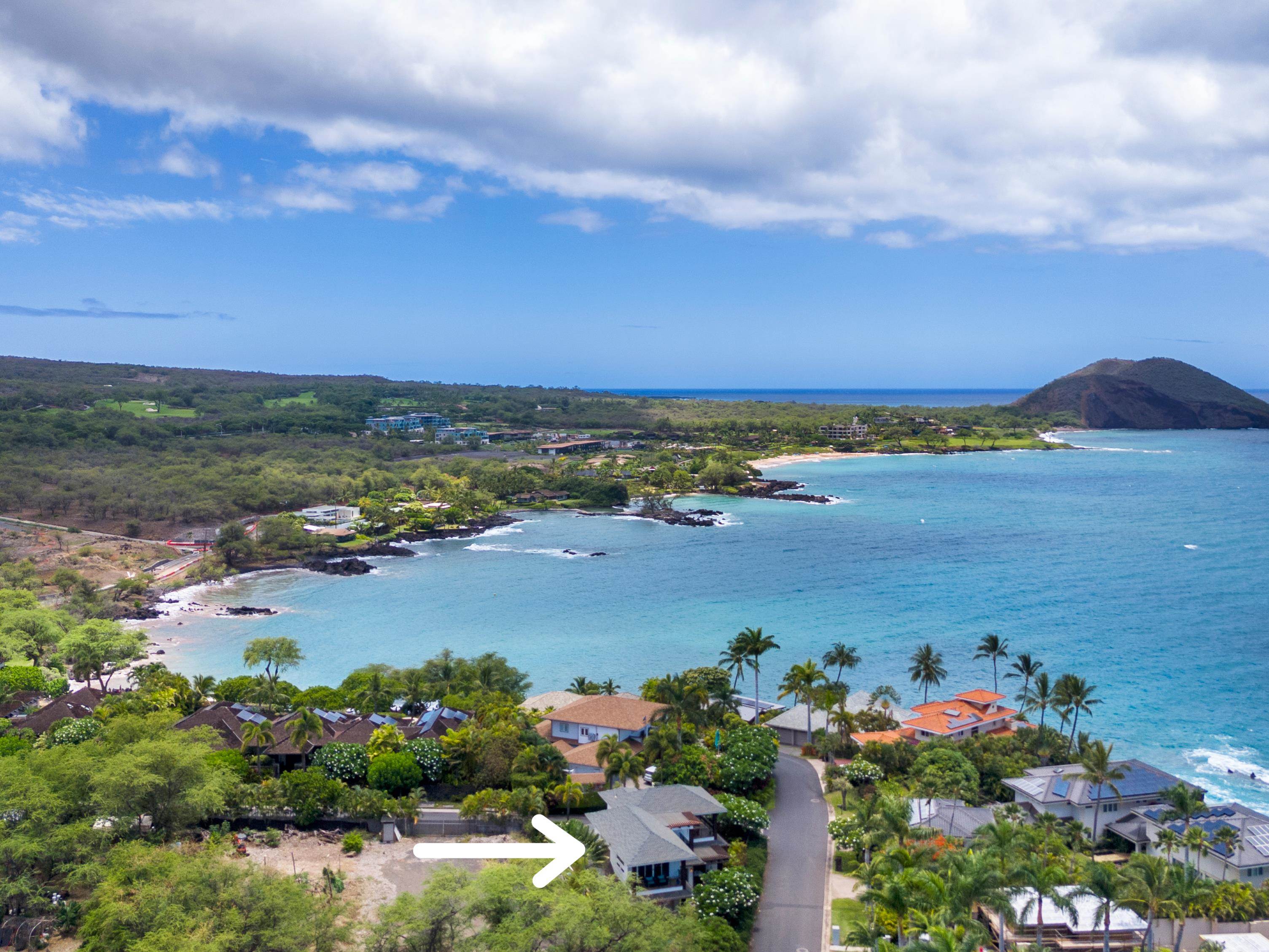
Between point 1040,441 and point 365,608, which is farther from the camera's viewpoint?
point 1040,441

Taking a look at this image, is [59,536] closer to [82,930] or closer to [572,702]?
[572,702]

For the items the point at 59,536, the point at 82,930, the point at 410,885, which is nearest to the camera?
the point at 82,930

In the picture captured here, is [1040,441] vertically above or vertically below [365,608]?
above

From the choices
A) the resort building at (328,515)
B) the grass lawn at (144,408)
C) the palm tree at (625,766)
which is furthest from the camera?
the grass lawn at (144,408)

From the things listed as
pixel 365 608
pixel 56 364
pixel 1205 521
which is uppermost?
pixel 56 364

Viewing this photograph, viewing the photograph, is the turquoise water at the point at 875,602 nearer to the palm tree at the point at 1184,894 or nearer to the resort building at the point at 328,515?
the resort building at the point at 328,515

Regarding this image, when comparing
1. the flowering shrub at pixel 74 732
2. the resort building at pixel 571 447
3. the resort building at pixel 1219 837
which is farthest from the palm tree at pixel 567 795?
the resort building at pixel 571 447

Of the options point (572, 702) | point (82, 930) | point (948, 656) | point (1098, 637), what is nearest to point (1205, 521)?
Result: point (1098, 637)
